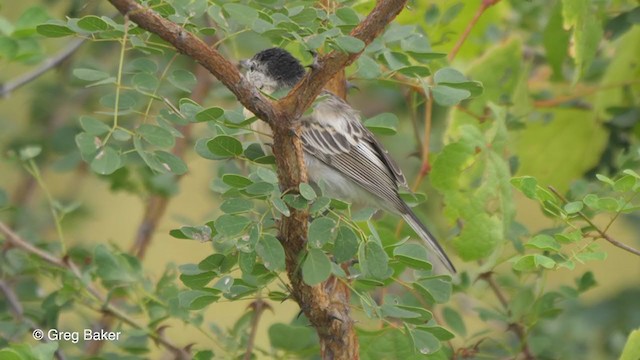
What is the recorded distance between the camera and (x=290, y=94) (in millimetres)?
2293

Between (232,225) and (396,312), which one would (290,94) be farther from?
(396,312)

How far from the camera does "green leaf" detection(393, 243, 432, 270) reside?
A: 2.63 m

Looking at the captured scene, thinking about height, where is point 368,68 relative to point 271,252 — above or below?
above

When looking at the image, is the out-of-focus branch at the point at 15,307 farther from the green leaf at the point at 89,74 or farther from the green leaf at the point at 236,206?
the green leaf at the point at 236,206

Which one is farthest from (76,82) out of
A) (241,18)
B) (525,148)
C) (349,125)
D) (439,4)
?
(241,18)

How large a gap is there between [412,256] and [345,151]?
126 centimetres

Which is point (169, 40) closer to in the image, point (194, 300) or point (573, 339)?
point (194, 300)

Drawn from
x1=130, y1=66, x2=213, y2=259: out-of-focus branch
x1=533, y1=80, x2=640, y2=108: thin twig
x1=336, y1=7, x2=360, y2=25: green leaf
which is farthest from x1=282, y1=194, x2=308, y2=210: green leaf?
x1=130, y1=66, x2=213, y2=259: out-of-focus branch

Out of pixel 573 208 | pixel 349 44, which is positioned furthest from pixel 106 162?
pixel 573 208

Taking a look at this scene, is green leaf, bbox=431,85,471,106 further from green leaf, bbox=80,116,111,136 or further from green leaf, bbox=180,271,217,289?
green leaf, bbox=80,116,111,136

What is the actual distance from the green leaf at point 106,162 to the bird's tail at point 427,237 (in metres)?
1.29

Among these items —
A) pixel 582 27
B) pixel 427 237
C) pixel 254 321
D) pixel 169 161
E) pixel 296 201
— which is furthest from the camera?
pixel 427 237

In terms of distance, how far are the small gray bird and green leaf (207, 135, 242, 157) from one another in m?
1.21

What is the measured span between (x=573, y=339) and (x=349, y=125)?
1.19m
